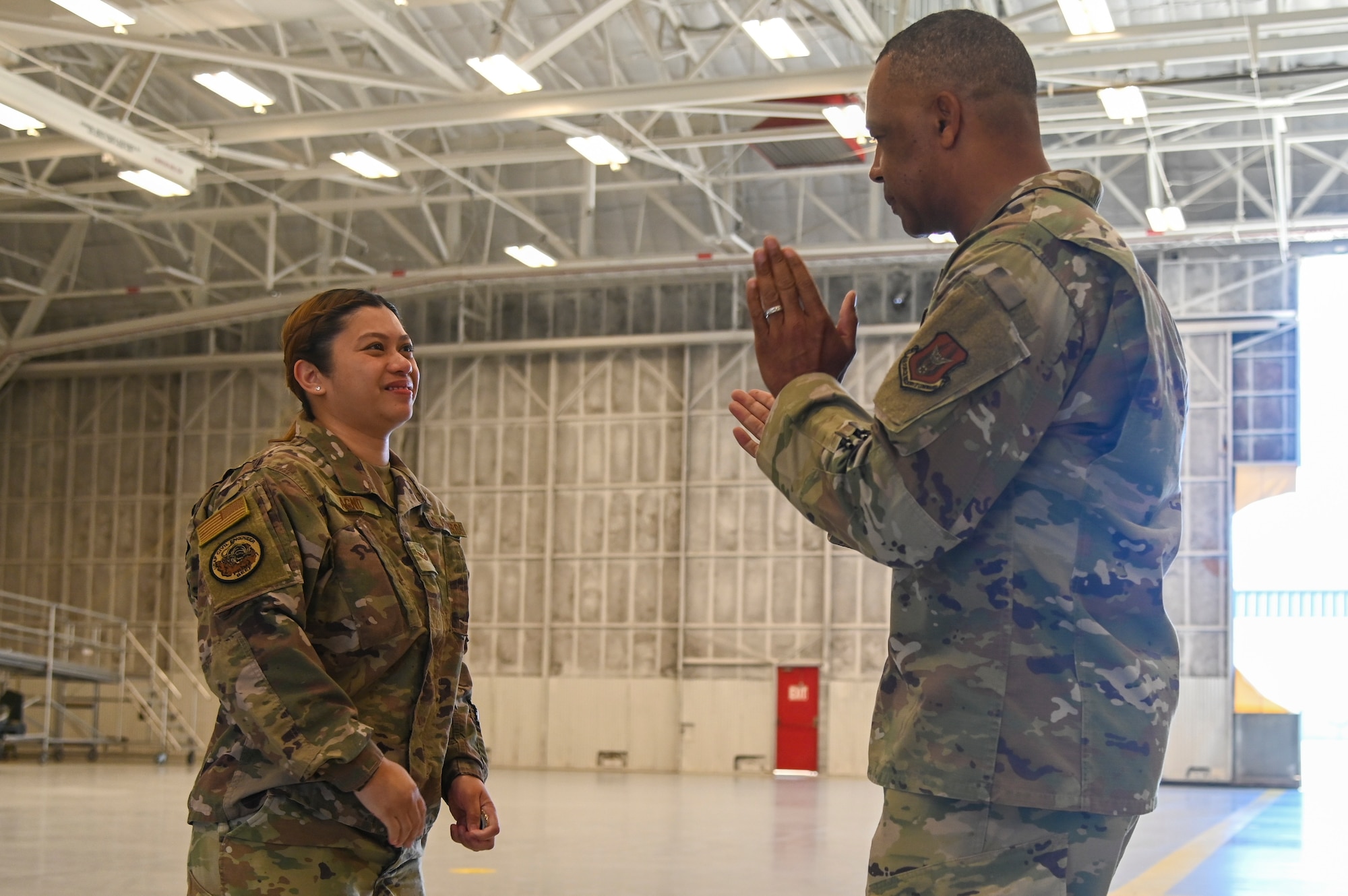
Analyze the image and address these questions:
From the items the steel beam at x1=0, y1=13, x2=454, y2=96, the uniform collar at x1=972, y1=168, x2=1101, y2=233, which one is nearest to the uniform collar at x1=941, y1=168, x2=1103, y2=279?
the uniform collar at x1=972, y1=168, x2=1101, y2=233

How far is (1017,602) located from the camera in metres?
2.07

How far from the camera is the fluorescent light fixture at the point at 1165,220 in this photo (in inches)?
941

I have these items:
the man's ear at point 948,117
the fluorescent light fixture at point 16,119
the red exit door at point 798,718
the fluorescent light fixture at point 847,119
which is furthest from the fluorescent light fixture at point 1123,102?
the man's ear at point 948,117

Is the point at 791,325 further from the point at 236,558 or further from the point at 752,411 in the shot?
the point at 236,558

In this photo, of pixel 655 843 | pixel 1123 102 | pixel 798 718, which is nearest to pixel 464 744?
pixel 655 843

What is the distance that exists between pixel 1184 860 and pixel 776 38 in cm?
981

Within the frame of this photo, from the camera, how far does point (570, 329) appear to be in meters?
33.2

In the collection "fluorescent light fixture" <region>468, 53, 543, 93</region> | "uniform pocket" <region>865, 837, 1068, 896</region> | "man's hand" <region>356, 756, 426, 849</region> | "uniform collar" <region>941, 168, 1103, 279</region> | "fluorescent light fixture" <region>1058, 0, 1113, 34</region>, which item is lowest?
"man's hand" <region>356, 756, 426, 849</region>

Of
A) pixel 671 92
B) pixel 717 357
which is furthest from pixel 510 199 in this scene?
pixel 671 92

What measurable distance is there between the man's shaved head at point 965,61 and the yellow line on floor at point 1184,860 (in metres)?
5.52

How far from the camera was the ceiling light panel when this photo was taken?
1841cm

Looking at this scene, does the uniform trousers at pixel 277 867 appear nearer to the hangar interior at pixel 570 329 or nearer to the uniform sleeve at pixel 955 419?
the uniform sleeve at pixel 955 419

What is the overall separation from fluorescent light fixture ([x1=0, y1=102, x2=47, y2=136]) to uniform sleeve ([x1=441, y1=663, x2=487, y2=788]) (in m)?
17.2

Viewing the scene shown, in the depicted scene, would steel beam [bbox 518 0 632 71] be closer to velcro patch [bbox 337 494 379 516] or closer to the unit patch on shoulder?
velcro patch [bbox 337 494 379 516]
